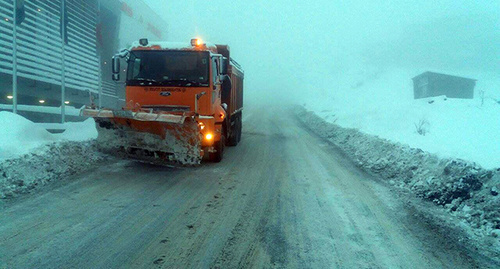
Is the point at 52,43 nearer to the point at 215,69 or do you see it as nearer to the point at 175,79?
the point at 175,79

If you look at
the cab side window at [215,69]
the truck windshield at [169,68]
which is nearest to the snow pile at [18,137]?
the truck windshield at [169,68]

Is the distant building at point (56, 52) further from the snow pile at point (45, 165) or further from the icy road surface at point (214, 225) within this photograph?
the icy road surface at point (214, 225)

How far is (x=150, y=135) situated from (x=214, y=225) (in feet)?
13.6

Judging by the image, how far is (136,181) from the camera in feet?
23.0

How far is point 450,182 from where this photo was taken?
21.0 ft

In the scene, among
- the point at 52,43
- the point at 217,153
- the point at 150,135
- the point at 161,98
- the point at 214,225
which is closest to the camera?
the point at 214,225

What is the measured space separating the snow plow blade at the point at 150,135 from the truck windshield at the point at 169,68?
1126mm

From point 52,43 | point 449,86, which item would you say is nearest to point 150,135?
point 52,43

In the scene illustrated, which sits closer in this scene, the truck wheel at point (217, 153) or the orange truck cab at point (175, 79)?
the orange truck cab at point (175, 79)

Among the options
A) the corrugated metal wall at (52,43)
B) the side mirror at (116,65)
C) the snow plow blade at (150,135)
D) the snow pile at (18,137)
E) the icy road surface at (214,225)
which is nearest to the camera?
the icy road surface at (214,225)

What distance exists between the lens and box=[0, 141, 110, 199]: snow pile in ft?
19.6

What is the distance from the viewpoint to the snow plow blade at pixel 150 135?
7578 mm

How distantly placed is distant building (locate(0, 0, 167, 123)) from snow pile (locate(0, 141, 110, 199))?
226 cm

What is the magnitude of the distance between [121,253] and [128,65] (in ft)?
19.8
